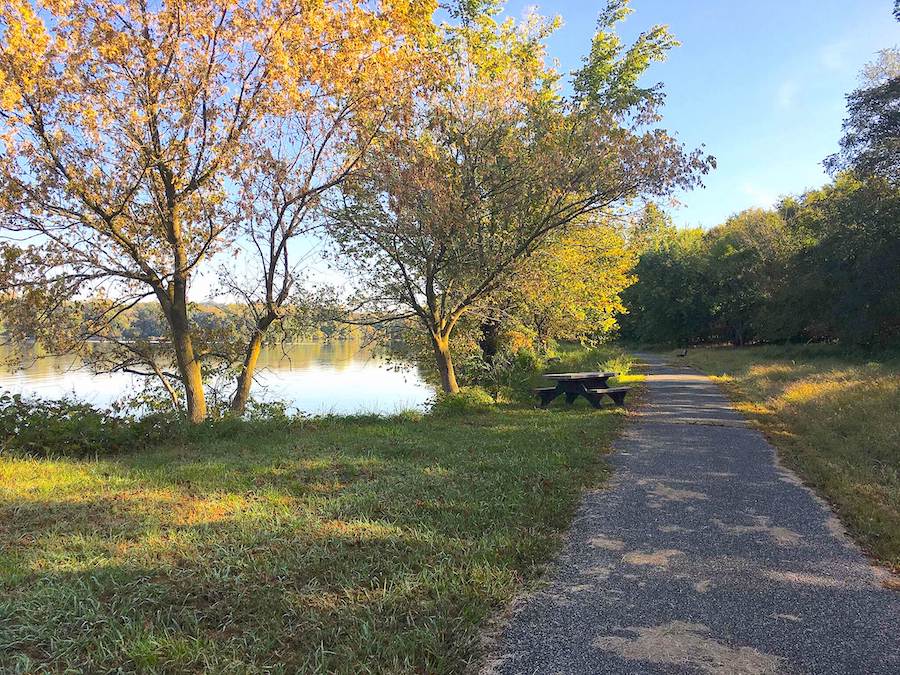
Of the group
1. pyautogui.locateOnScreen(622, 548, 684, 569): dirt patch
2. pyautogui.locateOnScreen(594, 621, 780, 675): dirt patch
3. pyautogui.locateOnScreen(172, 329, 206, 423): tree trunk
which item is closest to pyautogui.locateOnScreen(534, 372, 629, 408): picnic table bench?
pyautogui.locateOnScreen(172, 329, 206, 423): tree trunk

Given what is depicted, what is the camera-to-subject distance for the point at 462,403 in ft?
34.2

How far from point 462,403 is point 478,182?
4.35 m

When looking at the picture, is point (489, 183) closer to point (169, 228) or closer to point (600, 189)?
point (600, 189)

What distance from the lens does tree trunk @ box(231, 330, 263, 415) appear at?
1039 centimetres

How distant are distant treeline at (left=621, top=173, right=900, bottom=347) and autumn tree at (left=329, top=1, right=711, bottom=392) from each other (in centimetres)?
160

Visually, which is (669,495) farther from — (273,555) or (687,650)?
(273,555)

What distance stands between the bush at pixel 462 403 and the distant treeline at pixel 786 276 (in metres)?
4.98

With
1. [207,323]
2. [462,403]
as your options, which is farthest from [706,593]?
[207,323]

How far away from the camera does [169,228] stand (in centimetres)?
873

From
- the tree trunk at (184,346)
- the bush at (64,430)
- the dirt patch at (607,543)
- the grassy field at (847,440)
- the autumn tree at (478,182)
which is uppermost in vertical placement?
the autumn tree at (478,182)

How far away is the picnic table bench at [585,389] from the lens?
35.1 ft

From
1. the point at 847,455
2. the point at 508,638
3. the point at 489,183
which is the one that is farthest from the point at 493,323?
Answer: the point at 508,638

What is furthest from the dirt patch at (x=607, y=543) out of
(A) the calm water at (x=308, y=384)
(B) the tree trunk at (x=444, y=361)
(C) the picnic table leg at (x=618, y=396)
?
(B) the tree trunk at (x=444, y=361)

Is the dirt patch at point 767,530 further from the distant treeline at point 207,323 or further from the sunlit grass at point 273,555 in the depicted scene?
the distant treeline at point 207,323
